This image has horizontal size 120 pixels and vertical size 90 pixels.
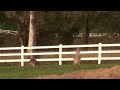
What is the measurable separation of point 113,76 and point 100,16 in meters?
21.4

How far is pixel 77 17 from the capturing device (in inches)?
1141
